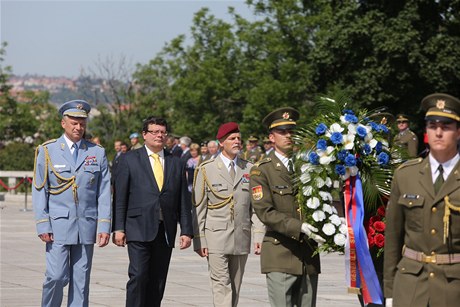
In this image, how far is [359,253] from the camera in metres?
9.51

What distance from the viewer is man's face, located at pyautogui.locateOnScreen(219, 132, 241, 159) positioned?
11422 mm

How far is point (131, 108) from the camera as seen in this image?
70000 mm

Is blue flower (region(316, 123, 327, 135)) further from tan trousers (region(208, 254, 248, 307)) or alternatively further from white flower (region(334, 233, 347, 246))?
tan trousers (region(208, 254, 248, 307))

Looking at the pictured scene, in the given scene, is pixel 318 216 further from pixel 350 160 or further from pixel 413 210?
pixel 413 210

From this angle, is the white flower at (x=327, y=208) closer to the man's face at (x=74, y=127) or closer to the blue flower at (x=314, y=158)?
the blue flower at (x=314, y=158)

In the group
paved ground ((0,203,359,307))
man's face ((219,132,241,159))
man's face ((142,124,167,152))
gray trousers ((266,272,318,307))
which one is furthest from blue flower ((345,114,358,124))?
paved ground ((0,203,359,307))

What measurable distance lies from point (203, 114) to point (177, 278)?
44.5 meters

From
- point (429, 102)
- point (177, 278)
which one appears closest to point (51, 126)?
point (177, 278)

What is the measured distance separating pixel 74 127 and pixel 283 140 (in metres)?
2.13

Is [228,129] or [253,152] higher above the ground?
[253,152]

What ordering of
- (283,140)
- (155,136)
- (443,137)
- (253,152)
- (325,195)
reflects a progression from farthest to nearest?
(253,152), (155,136), (283,140), (325,195), (443,137)

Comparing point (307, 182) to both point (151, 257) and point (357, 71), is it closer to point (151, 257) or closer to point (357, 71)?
point (151, 257)

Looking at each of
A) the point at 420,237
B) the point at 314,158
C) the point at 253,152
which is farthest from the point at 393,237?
the point at 253,152

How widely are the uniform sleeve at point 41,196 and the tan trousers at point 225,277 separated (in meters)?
1.70
